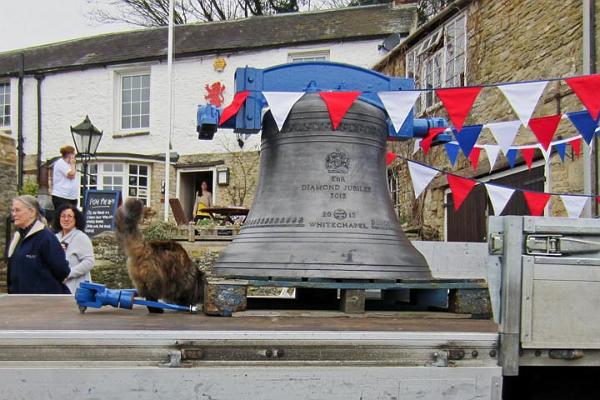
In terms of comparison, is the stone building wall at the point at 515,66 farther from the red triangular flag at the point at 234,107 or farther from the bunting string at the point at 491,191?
the red triangular flag at the point at 234,107

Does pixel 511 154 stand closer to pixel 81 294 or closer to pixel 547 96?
pixel 547 96

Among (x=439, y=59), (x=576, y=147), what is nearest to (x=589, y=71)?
(x=576, y=147)

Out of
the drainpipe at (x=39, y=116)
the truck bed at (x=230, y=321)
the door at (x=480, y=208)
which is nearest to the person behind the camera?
the truck bed at (x=230, y=321)

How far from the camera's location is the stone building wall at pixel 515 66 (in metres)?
8.15

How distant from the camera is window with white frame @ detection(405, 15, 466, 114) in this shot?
38.7ft

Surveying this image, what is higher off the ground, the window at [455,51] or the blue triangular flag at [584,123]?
the window at [455,51]

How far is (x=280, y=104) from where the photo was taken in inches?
127

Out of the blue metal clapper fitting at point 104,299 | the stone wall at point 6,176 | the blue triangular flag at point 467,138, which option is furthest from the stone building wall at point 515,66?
the stone wall at point 6,176

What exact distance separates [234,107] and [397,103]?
2.95 feet

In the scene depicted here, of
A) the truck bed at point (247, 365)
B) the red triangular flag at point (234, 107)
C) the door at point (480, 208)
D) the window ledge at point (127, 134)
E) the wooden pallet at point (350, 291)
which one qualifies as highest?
the window ledge at point (127, 134)

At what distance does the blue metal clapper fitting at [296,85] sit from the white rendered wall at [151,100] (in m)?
15.1

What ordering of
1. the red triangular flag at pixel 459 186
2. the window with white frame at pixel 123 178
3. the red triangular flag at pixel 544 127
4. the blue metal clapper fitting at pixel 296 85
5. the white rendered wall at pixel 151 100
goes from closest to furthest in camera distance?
1. the blue metal clapper fitting at pixel 296 85
2. the red triangular flag at pixel 544 127
3. the red triangular flag at pixel 459 186
4. the white rendered wall at pixel 151 100
5. the window with white frame at pixel 123 178

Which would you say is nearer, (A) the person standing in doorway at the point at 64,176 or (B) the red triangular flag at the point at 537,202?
(B) the red triangular flag at the point at 537,202

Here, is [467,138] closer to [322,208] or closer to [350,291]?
[322,208]
